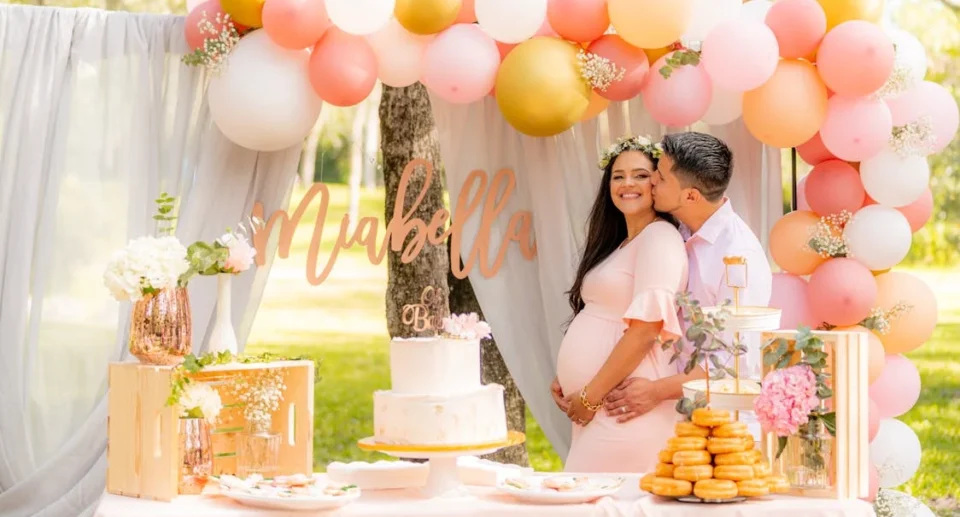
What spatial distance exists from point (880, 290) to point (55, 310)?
118 inches

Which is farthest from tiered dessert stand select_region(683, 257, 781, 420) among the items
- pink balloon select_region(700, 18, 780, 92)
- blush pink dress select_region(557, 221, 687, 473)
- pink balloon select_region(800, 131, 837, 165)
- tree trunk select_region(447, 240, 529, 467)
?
tree trunk select_region(447, 240, 529, 467)

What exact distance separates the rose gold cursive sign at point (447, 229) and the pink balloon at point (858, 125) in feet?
4.09

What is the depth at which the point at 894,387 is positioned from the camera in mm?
4379

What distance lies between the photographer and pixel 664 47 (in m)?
4.27

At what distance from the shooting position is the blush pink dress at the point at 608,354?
3801 mm

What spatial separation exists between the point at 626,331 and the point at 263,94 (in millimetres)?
1442

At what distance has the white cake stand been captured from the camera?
299 cm

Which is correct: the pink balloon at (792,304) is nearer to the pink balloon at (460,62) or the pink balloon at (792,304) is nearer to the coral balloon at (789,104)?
the coral balloon at (789,104)

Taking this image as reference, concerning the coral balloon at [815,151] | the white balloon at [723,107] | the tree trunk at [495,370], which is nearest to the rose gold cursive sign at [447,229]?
the tree trunk at [495,370]

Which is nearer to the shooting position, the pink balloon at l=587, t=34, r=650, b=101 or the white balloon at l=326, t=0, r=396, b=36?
the white balloon at l=326, t=0, r=396, b=36

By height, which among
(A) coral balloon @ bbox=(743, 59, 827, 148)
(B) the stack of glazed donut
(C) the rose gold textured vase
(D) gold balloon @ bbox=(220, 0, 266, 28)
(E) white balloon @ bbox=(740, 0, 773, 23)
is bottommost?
(B) the stack of glazed donut

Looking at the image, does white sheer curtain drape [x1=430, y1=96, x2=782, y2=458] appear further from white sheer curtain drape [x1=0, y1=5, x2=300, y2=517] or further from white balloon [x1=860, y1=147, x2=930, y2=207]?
white sheer curtain drape [x1=0, y1=5, x2=300, y2=517]

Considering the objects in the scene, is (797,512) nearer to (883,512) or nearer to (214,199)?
(883,512)

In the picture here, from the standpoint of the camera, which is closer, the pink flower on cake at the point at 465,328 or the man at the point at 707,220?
the pink flower on cake at the point at 465,328
